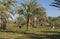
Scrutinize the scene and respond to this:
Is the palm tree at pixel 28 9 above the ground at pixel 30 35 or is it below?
above

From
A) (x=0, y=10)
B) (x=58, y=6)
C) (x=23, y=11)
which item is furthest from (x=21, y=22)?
(x=58, y=6)

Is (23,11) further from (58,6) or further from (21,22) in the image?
(21,22)

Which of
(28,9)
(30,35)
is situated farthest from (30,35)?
(28,9)

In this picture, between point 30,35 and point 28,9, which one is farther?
point 28,9

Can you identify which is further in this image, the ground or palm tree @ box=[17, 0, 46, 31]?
palm tree @ box=[17, 0, 46, 31]

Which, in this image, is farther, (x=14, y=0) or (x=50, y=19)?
(x=50, y=19)

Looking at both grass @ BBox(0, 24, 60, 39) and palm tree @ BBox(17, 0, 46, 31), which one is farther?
palm tree @ BBox(17, 0, 46, 31)

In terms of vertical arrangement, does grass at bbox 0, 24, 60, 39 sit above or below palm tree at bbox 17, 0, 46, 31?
below

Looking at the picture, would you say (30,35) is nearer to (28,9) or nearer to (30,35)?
(30,35)

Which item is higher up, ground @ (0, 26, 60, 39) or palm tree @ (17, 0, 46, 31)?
palm tree @ (17, 0, 46, 31)

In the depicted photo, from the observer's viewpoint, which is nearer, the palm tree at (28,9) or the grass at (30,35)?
the grass at (30,35)

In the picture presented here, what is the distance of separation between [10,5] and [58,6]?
3335 centimetres

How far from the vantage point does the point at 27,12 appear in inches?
1716

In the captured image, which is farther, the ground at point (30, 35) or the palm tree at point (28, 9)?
the palm tree at point (28, 9)
